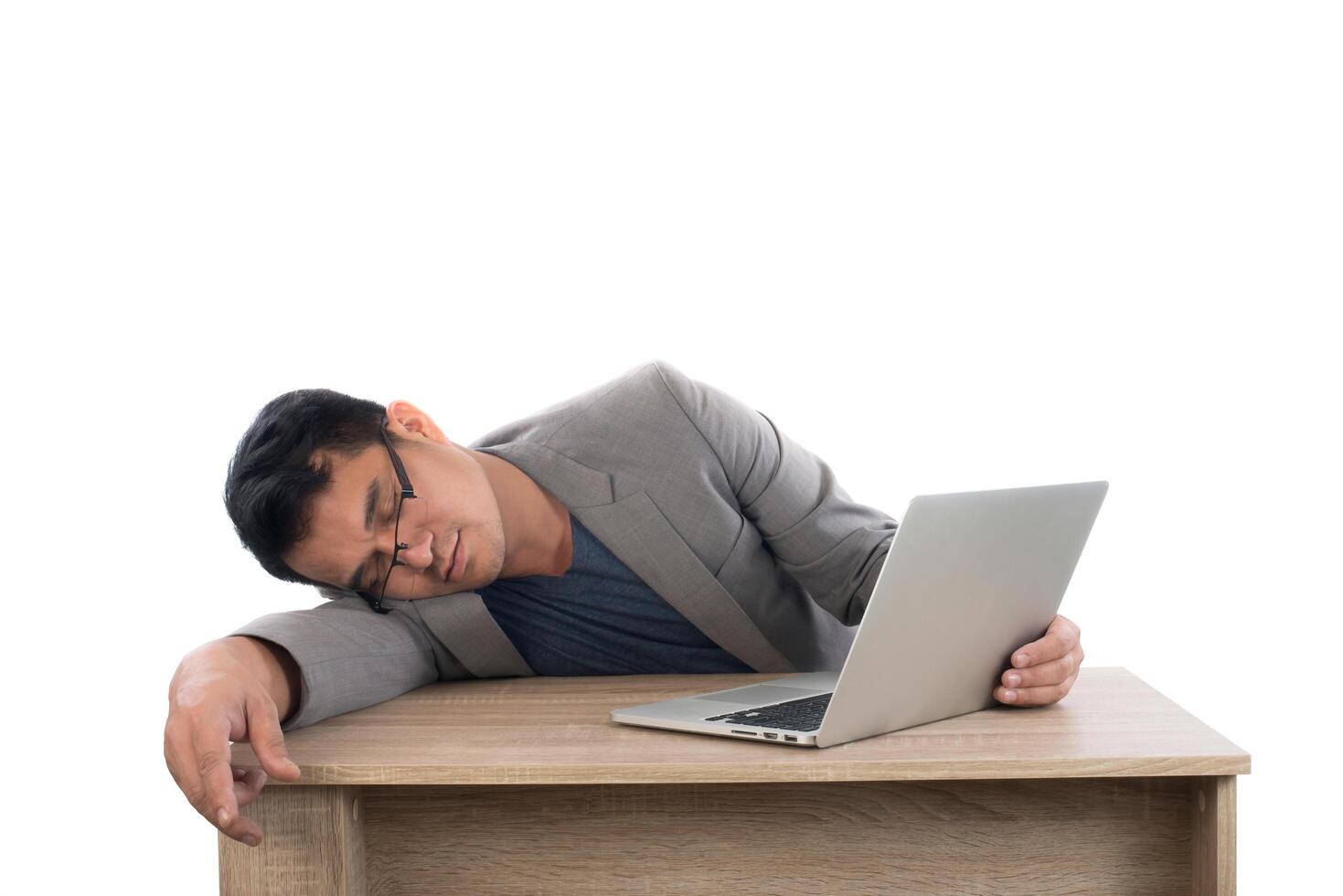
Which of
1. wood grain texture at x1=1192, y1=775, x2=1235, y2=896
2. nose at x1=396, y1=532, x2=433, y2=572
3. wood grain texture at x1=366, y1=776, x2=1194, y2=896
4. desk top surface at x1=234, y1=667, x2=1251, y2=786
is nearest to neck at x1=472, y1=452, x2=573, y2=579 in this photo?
nose at x1=396, y1=532, x2=433, y2=572

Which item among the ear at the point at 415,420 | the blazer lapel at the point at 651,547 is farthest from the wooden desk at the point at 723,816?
the ear at the point at 415,420

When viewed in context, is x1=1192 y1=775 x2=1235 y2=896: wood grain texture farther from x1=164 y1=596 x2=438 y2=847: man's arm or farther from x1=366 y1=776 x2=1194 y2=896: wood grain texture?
x1=164 y1=596 x2=438 y2=847: man's arm

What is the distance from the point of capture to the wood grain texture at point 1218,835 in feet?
3.67

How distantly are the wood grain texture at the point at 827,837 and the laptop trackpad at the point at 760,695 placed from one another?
0.50 feet

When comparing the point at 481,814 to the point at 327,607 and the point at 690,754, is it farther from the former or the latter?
the point at 327,607

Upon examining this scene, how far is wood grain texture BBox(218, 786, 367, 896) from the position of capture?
117 centimetres

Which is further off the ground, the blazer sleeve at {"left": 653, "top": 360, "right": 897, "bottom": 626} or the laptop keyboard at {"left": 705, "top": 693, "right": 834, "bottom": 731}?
the blazer sleeve at {"left": 653, "top": 360, "right": 897, "bottom": 626}

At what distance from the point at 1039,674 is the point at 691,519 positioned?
545 millimetres

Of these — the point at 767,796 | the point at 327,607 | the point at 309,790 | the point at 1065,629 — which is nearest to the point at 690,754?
the point at 767,796

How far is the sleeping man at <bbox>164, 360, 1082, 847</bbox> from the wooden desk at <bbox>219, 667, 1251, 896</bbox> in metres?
0.14

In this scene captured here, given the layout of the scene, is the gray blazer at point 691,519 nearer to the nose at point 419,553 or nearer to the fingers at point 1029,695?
the nose at point 419,553

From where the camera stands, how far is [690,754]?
44.9 inches

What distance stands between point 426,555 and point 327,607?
0.14m

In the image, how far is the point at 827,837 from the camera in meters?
1.24
